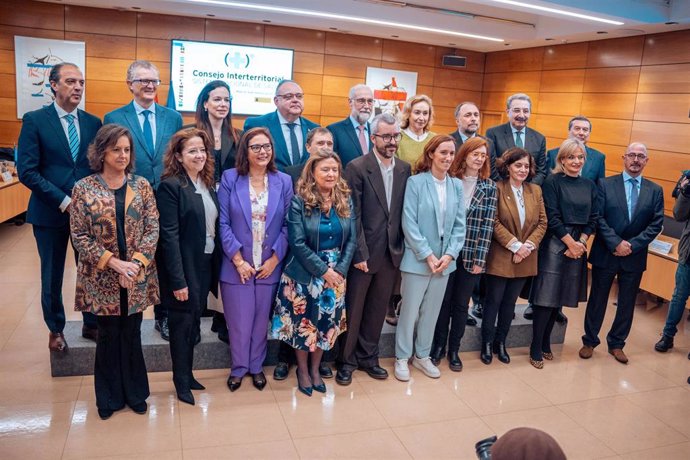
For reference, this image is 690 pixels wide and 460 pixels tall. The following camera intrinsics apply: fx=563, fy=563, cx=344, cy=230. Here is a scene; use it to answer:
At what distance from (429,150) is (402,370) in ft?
5.33

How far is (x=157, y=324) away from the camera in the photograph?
4070 millimetres

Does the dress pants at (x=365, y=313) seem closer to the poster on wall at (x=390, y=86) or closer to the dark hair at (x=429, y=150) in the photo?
the dark hair at (x=429, y=150)

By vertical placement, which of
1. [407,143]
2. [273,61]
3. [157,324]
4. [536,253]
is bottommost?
[157,324]

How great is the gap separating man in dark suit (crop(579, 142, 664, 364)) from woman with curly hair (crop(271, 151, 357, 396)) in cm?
224

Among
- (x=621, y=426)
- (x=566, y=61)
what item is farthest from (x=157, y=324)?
(x=566, y=61)

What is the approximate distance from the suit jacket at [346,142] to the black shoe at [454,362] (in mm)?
1721

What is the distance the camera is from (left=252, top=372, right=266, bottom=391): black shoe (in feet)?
12.6

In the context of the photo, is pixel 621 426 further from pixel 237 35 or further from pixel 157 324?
pixel 237 35

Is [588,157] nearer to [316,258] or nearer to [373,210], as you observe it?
[373,210]

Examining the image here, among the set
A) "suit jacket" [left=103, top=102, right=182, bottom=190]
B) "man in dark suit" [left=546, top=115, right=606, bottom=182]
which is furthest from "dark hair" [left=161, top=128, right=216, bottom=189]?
"man in dark suit" [left=546, top=115, right=606, bottom=182]

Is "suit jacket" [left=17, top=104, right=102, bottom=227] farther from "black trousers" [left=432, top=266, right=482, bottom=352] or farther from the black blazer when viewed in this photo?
"black trousers" [left=432, top=266, right=482, bottom=352]

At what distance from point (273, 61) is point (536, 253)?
22.2 feet

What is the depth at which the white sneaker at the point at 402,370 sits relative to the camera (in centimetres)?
415

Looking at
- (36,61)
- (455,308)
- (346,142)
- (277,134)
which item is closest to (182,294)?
(277,134)
